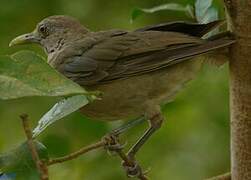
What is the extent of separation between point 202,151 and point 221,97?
2.48 feet

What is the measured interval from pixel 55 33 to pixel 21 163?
2.37 meters

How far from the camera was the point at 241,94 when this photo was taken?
283cm

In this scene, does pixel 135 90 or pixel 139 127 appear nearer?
pixel 135 90

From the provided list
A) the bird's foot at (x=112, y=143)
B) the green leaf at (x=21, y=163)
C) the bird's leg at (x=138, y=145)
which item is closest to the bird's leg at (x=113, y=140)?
the bird's foot at (x=112, y=143)

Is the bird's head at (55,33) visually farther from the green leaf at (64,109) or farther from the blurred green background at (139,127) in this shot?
the green leaf at (64,109)

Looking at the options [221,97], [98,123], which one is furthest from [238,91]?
[221,97]

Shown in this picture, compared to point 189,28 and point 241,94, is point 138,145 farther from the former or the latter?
point 241,94

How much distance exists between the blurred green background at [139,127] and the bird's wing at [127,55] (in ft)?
0.99

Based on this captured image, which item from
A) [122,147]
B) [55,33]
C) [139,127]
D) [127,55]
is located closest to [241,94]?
[122,147]

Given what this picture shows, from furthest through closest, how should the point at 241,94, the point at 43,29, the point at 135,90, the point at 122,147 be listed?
the point at 43,29, the point at 135,90, the point at 122,147, the point at 241,94

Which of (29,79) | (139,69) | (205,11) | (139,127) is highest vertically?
(29,79)

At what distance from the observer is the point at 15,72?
206cm

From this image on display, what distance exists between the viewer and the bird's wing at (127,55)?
11.9ft

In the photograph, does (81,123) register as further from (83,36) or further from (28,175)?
(28,175)
